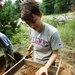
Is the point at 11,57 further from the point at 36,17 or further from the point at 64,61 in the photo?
the point at 36,17

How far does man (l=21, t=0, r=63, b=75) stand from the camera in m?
→ 1.58

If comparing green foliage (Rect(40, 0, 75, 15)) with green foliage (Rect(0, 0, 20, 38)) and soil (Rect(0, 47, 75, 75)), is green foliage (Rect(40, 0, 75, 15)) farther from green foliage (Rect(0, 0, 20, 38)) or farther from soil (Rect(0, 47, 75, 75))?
soil (Rect(0, 47, 75, 75))

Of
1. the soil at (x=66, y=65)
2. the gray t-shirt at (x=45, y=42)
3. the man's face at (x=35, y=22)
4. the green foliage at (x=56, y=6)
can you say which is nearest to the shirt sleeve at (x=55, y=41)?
the gray t-shirt at (x=45, y=42)

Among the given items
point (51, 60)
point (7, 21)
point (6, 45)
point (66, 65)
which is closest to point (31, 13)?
point (51, 60)

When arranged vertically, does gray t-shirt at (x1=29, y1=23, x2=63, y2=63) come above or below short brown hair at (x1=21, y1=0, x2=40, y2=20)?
below

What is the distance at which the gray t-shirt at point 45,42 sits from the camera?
169 cm

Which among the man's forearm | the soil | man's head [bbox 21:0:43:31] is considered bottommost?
the soil

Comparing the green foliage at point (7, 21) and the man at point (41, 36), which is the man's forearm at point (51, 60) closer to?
the man at point (41, 36)

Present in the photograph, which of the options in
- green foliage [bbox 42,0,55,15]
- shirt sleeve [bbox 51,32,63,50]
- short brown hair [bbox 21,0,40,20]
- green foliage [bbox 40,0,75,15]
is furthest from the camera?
green foliage [bbox 42,0,55,15]

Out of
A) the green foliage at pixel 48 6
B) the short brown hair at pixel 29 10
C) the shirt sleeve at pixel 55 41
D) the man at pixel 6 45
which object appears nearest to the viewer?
the short brown hair at pixel 29 10

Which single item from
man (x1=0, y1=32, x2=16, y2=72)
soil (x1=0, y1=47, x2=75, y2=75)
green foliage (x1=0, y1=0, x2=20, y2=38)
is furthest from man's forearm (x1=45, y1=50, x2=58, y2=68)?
green foliage (x1=0, y1=0, x2=20, y2=38)

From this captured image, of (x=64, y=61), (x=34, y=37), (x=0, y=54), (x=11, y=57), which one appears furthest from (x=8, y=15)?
(x=34, y=37)

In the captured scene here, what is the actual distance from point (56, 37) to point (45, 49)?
0.67ft

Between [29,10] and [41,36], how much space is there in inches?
13.5
